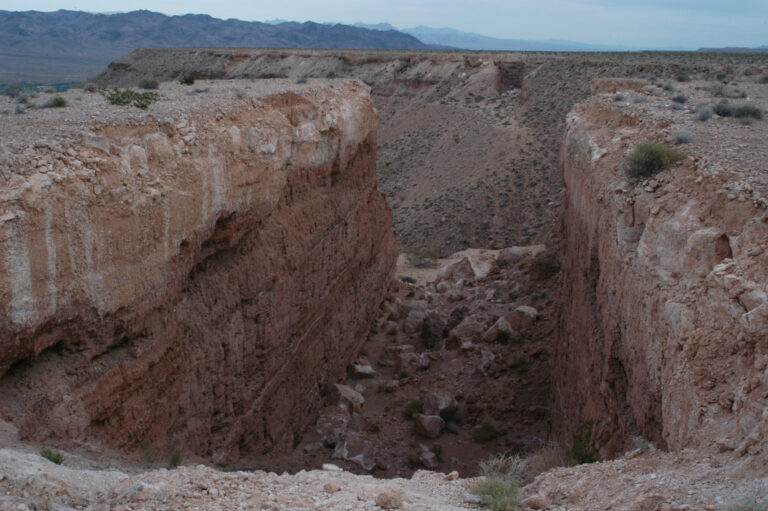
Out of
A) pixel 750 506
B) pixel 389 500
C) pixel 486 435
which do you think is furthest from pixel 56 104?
pixel 750 506

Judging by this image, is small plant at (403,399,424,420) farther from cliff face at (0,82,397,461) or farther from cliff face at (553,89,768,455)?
cliff face at (553,89,768,455)

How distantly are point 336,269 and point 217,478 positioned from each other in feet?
27.2

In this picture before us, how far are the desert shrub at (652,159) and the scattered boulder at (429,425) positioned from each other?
233 inches

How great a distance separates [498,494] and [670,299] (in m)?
2.49

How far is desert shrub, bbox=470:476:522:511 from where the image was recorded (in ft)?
16.4

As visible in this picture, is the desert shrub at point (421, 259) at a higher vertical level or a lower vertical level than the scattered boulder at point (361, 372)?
higher

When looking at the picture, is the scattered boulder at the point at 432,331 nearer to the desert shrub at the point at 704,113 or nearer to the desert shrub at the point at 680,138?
the desert shrub at the point at 704,113

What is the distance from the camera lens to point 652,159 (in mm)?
8289

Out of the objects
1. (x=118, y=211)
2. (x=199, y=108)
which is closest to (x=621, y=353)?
(x=118, y=211)

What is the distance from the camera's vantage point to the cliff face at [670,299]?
488 centimetres

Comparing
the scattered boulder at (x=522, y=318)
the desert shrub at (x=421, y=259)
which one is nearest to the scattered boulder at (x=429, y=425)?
the scattered boulder at (x=522, y=318)

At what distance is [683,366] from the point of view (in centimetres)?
538

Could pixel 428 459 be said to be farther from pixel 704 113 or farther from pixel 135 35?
pixel 135 35

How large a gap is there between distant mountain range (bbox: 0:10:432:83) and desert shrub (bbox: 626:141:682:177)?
368ft
